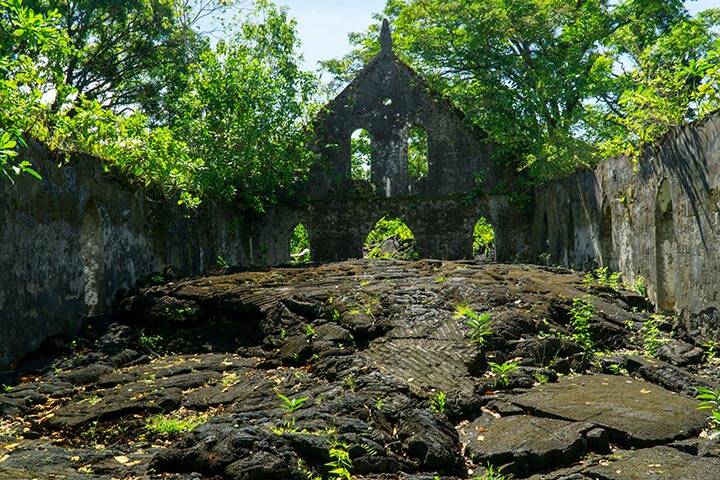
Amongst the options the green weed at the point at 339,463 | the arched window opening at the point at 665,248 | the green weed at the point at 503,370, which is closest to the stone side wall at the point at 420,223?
the arched window opening at the point at 665,248

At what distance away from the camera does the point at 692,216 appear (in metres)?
9.72

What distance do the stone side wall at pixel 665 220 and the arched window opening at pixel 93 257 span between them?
26.1 feet

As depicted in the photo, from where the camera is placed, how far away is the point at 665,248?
11.3 metres

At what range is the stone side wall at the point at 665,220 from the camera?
9.20 metres

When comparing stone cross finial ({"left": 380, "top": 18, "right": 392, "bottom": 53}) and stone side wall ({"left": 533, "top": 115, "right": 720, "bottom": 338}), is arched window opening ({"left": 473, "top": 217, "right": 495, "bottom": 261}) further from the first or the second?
stone side wall ({"left": 533, "top": 115, "right": 720, "bottom": 338})

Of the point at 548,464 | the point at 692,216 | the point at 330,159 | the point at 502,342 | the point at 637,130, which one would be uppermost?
the point at 330,159

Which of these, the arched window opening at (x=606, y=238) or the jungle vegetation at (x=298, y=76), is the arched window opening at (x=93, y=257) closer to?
the jungle vegetation at (x=298, y=76)

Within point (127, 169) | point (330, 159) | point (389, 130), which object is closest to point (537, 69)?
point (389, 130)

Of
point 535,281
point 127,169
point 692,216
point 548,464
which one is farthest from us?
point 127,169

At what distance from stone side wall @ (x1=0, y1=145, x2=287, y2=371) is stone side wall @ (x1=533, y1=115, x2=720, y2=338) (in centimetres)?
773

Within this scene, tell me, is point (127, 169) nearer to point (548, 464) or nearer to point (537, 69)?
point (548, 464)

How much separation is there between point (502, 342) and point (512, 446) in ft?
9.17

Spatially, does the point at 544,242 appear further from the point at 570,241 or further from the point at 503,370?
the point at 503,370

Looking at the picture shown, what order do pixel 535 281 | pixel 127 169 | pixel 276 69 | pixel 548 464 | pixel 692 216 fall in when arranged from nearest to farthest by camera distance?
pixel 548 464
pixel 692 216
pixel 535 281
pixel 127 169
pixel 276 69
